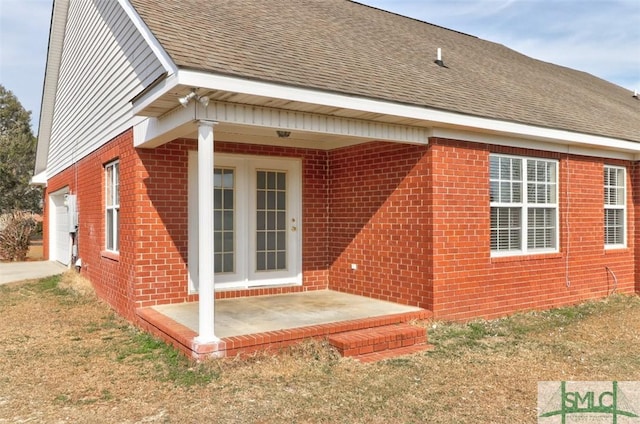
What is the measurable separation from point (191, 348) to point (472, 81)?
6.52 meters

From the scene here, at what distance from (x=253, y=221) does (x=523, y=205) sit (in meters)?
4.44

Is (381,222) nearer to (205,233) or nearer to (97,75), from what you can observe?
(205,233)

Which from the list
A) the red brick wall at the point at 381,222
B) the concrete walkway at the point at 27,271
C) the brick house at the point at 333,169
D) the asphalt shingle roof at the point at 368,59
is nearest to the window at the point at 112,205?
the brick house at the point at 333,169

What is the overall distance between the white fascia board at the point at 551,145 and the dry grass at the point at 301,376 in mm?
2717

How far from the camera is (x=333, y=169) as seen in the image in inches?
353

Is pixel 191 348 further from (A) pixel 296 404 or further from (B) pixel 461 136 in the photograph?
(B) pixel 461 136

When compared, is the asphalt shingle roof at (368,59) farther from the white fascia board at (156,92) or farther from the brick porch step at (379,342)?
the brick porch step at (379,342)

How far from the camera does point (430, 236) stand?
7.03m

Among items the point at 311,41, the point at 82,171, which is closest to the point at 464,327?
the point at 311,41

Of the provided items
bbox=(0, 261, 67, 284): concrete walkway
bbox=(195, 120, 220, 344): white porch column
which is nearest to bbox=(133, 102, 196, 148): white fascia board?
bbox=(195, 120, 220, 344): white porch column

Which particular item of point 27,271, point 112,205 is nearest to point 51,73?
point 27,271

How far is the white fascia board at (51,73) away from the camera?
1275 centimetres

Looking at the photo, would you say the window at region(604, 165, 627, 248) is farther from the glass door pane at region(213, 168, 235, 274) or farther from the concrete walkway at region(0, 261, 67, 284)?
the concrete walkway at region(0, 261, 67, 284)

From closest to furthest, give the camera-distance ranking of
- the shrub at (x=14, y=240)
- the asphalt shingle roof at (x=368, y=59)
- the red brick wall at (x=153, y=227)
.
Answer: the asphalt shingle roof at (x=368, y=59), the red brick wall at (x=153, y=227), the shrub at (x=14, y=240)
